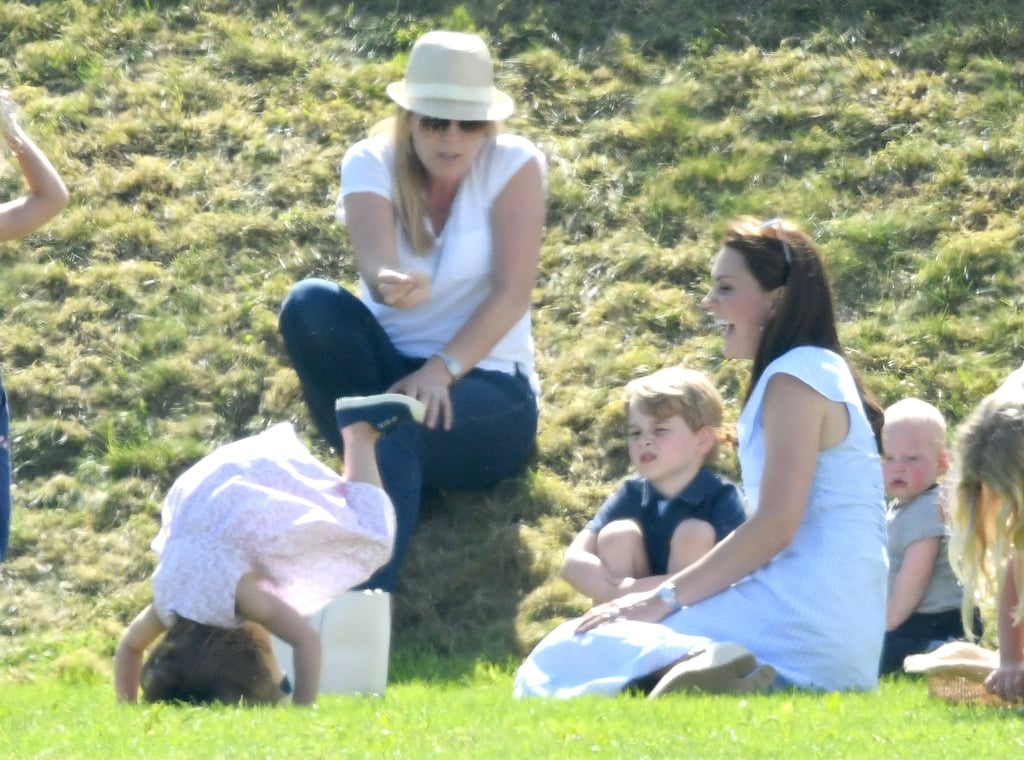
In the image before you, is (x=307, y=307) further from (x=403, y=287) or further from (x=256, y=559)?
(x=256, y=559)

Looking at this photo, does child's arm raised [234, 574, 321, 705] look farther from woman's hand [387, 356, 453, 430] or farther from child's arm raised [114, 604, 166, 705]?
woman's hand [387, 356, 453, 430]

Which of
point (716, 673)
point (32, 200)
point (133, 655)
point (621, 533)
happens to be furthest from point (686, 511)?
point (32, 200)

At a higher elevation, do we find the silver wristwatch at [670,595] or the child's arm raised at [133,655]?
the silver wristwatch at [670,595]

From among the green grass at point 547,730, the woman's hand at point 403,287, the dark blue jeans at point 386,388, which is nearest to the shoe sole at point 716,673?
the green grass at point 547,730

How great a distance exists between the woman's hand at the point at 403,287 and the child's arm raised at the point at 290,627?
1376 millimetres

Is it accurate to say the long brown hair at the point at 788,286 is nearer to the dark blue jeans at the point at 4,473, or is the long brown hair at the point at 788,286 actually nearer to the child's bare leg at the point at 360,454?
the child's bare leg at the point at 360,454

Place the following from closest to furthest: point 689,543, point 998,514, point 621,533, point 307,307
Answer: point 998,514, point 689,543, point 621,533, point 307,307

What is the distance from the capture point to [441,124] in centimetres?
598

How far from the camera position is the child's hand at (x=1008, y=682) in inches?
169

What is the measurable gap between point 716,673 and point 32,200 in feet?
8.05

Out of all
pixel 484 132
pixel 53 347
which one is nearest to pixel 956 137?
pixel 484 132

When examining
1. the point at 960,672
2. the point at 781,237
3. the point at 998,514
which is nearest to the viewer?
the point at 998,514

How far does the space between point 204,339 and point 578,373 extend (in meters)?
1.60

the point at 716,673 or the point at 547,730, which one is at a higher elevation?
the point at 547,730
